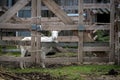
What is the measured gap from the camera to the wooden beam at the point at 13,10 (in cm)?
1368

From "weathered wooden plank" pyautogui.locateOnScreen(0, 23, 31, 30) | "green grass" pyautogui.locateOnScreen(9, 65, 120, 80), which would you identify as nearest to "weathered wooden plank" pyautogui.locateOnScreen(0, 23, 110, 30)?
"weathered wooden plank" pyautogui.locateOnScreen(0, 23, 31, 30)

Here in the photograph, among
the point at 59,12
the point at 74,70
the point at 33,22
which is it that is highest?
the point at 59,12

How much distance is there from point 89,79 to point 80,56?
2.94 m

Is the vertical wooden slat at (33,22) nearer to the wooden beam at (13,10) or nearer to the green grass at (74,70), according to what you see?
the wooden beam at (13,10)

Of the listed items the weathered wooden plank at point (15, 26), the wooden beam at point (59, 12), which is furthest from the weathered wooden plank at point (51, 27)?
the wooden beam at point (59, 12)

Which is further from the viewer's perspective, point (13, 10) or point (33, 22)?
point (13, 10)

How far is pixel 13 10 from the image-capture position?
13711 mm

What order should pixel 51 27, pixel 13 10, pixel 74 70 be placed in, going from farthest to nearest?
pixel 13 10 < pixel 51 27 < pixel 74 70

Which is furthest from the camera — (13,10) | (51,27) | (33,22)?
(13,10)

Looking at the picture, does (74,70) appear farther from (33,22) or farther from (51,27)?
(33,22)

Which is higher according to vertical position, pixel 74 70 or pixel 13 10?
pixel 13 10

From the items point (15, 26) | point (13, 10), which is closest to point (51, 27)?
point (15, 26)

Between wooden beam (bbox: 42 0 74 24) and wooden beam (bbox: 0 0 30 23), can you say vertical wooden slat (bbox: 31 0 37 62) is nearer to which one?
wooden beam (bbox: 0 0 30 23)

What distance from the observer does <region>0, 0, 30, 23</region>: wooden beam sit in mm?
13680
